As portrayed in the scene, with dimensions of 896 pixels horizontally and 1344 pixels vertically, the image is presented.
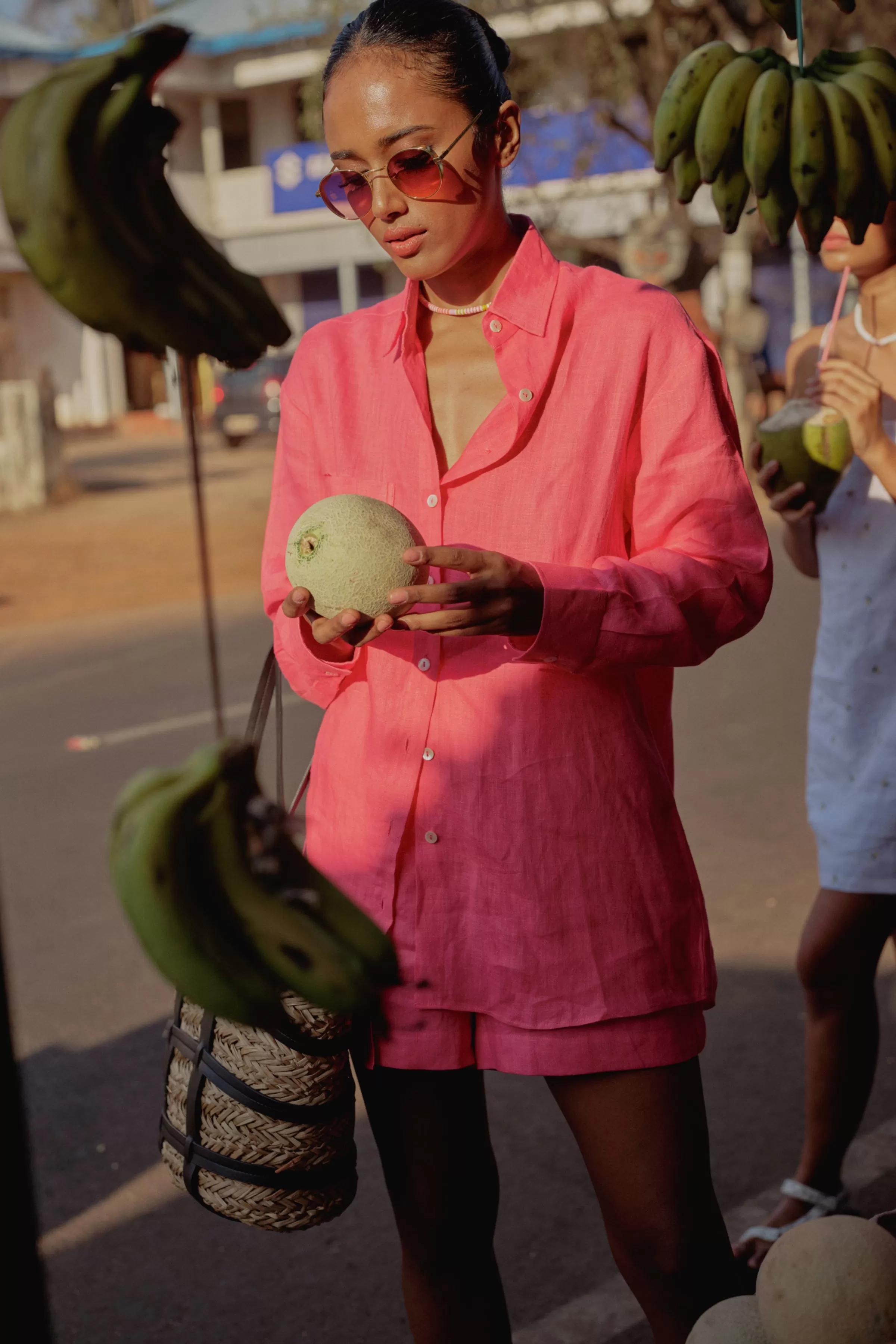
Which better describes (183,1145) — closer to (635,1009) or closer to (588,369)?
(635,1009)

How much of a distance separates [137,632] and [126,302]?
9.78m

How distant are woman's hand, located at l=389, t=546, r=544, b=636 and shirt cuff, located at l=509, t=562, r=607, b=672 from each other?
0.07ft

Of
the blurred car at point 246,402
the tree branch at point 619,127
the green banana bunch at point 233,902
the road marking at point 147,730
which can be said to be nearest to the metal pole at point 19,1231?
the green banana bunch at point 233,902

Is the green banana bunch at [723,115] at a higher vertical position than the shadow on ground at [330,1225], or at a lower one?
higher

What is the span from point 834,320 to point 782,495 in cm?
33

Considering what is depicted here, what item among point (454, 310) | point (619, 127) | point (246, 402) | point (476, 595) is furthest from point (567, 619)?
point (246, 402)

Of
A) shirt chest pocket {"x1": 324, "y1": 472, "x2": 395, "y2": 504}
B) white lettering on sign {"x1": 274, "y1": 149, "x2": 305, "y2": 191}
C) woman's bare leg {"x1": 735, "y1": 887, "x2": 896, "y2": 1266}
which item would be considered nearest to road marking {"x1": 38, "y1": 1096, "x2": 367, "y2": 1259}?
woman's bare leg {"x1": 735, "y1": 887, "x2": 896, "y2": 1266}

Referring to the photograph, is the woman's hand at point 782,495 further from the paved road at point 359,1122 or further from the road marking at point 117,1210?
the road marking at point 117,1210

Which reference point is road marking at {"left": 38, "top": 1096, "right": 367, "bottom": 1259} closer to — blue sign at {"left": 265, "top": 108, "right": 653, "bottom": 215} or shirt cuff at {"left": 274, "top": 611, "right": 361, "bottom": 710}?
shirt cuff at {"left": 274, "top": 611, "right": 361, "bottom": 710}

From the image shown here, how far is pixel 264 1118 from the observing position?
73.2 inches

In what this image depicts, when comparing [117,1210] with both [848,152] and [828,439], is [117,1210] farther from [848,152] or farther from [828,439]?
[848,152]

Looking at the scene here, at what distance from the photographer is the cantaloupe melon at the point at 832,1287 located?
1537mm

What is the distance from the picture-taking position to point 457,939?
1911 millimetres

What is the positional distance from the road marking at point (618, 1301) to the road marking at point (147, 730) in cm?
441
